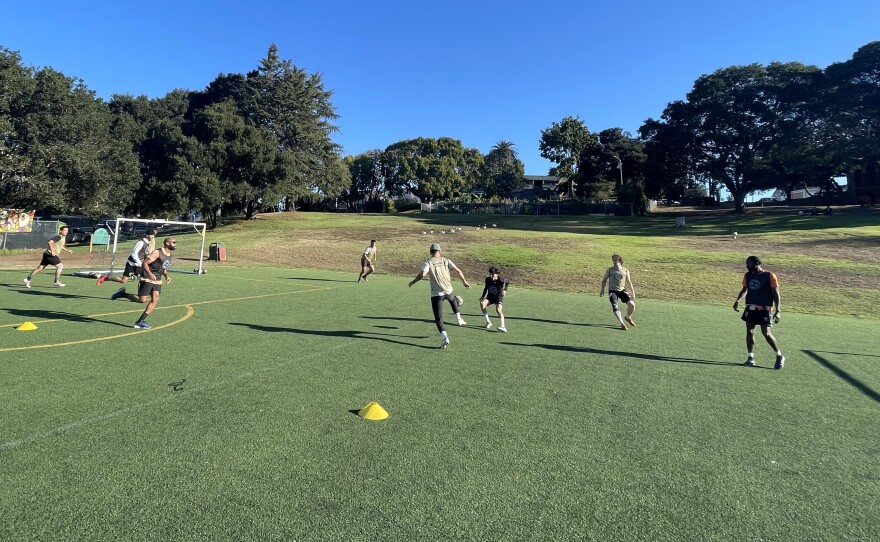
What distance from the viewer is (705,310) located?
53.4 feet

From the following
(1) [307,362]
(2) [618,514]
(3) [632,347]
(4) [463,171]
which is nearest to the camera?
(2) [618,514]

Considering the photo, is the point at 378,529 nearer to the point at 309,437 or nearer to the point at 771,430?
the point at 309,437

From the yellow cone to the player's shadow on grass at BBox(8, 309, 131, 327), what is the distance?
24.0ft

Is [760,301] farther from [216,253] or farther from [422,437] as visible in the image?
[216,253]

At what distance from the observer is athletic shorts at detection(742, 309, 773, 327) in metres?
8.33

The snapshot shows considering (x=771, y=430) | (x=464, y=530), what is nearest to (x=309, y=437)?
(x=464, y=530)

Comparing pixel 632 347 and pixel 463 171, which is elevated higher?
pixel 463 171

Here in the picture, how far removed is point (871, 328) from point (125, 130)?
2146 inches

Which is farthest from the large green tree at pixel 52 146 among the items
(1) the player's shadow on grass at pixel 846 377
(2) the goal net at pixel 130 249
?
(1) the player's shadow on grass at pixel 846 377

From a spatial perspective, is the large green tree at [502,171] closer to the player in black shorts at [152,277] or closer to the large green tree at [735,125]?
the large green tree at [735,125]

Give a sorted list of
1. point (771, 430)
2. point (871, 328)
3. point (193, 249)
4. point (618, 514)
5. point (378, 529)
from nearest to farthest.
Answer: point (378, 529)
point (618, 514)
point (771, 430)
point (871, 328)
point (193, 249)

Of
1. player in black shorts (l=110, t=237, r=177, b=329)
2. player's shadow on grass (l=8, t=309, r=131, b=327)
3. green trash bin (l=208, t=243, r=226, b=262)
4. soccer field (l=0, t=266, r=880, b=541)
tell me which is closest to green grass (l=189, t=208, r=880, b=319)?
green trash bin (l=208, t=243, r=226, b=262)

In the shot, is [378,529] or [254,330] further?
[254,330]

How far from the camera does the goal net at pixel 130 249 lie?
18.7 m
